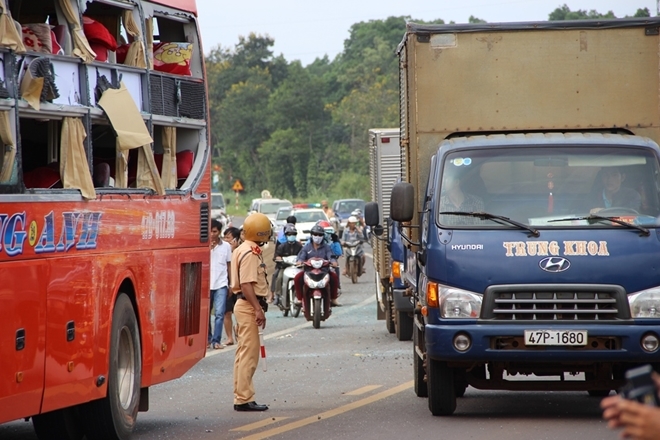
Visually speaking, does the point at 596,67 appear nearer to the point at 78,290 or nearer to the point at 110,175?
the point at 110,175

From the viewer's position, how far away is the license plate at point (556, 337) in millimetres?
10227

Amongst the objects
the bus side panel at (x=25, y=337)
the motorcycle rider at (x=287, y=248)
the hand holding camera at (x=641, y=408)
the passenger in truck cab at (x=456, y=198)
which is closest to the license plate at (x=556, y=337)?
the passenger in truck cab at (x=456, y=198)

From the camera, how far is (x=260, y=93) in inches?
4375

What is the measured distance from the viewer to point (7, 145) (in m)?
7.80

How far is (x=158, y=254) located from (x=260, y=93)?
10106cm

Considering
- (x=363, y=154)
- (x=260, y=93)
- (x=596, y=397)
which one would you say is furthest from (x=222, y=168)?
(x=596, y=397)

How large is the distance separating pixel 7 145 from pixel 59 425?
2735mm

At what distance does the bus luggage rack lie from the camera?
405 inches

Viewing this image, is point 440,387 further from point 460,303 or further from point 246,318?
point 246,318

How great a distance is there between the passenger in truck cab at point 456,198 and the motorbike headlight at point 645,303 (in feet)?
4.48

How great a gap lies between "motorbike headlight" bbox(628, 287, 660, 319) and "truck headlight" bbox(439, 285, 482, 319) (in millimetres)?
1173

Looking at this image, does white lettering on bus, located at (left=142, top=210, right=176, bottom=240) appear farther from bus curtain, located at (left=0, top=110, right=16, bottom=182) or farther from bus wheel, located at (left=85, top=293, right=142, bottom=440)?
bus curtain, located at (left=0, top=110, right=16, bottom=182)

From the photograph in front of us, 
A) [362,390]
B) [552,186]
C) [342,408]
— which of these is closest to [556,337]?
[552,186]

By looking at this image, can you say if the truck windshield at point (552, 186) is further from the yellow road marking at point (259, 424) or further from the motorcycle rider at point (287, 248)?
the motorcycle rider at point (287, 248)
